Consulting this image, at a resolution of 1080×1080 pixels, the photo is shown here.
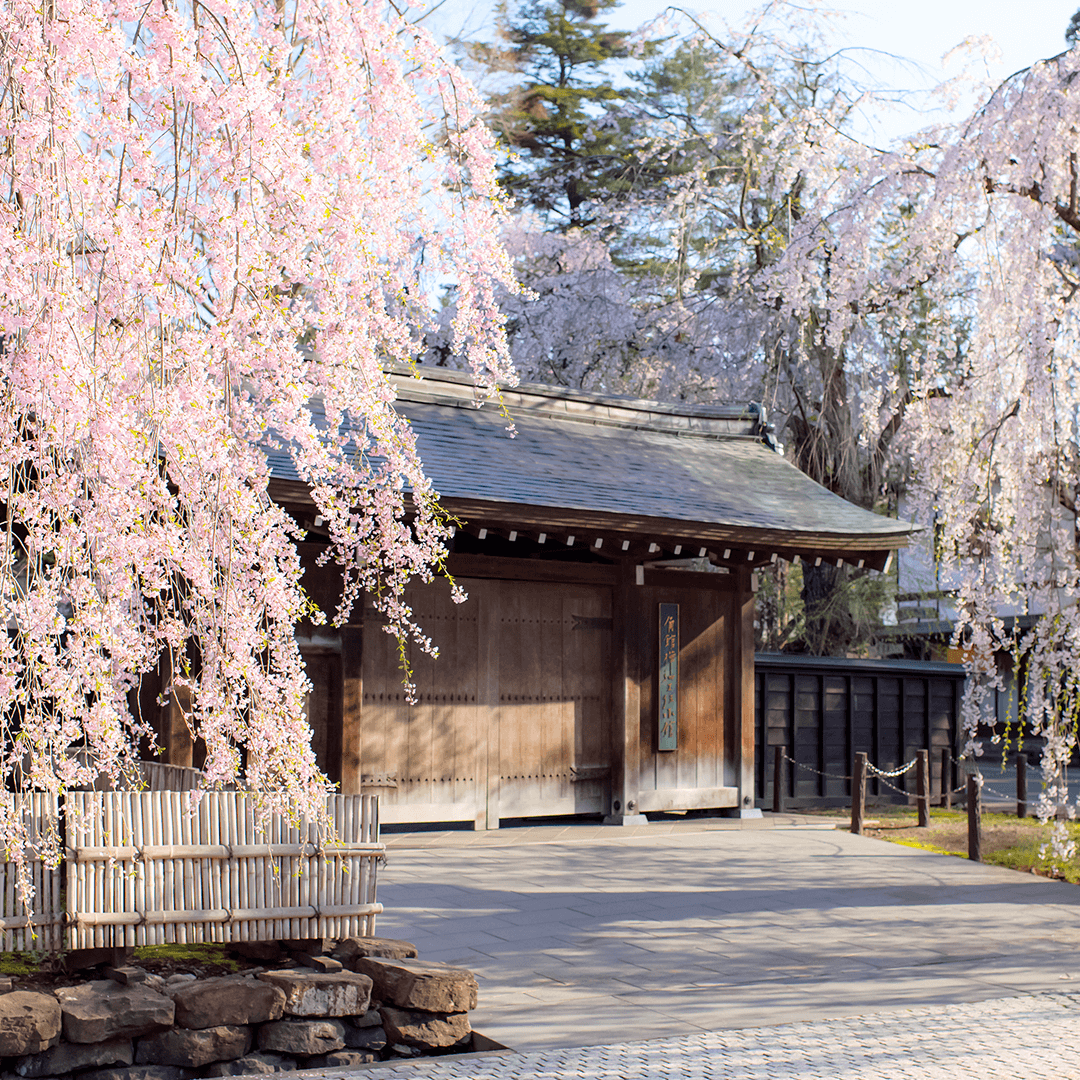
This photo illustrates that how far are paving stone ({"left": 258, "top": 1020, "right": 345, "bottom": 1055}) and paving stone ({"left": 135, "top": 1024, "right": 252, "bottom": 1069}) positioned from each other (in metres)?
0.18

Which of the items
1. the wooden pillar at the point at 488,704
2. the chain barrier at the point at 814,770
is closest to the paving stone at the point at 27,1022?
the wooden pillar at the point at 488,704

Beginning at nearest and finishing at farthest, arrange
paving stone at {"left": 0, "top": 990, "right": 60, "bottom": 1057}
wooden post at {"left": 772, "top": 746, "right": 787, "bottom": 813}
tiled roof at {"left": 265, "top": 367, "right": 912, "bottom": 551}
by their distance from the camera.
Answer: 1. paving stone at {"left": 0, "top": 990, "right": 60, "bottom": 1057}
2. tiled roof at {"left": 265, "top": 367, "right": 912, "bottom": 551}
3. wooden post at {"left": 772, "top": 746, "right": 787, "bottom": 813}

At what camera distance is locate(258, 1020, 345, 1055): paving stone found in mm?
4812

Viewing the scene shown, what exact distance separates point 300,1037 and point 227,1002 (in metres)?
0.37

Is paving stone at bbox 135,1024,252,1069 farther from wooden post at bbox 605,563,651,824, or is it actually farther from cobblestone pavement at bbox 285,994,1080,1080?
wooden post at bbox 605,563,651,824

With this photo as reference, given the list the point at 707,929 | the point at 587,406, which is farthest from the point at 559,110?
the point at 707,929

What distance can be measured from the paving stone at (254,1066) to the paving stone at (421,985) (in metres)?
0.49

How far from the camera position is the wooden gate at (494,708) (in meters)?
10.4

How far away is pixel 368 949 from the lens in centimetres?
Answer: 533

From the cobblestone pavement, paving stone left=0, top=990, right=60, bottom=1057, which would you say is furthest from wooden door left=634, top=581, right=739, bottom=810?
paving stone left=0, top=990, right=60, bottom=1057

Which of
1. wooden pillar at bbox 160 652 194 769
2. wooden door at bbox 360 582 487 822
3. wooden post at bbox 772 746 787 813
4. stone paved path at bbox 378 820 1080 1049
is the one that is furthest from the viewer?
wooden post at bbox 772 746 787 813

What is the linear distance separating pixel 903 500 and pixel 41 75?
1759cm

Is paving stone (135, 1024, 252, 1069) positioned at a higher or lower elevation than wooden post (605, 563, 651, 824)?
lower

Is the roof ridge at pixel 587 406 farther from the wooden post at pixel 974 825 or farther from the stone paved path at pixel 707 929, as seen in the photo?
the wooden post at pixel 974 825
